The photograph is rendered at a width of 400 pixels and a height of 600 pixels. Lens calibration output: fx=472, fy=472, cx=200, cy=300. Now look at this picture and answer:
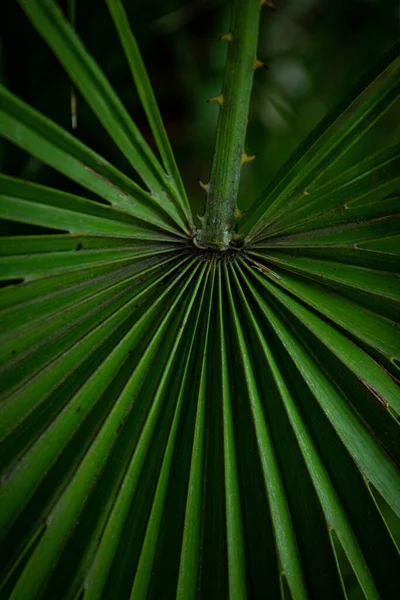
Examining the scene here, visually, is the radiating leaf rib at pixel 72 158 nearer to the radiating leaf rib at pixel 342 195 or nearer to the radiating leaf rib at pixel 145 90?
the radiating leaf rib at pixel 145 90

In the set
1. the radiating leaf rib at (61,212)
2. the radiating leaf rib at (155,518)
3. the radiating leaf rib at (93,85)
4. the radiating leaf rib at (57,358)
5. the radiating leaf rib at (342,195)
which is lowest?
the radiating leaf rib at (155,518)

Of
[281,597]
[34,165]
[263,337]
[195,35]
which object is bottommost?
[281,597]

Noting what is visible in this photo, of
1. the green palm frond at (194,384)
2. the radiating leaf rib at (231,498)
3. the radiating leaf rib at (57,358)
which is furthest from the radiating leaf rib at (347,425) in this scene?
the radiating leaf rib at (57,358)

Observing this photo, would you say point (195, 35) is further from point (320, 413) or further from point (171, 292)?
point (320, 413)

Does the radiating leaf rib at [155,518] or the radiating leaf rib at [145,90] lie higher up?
the radiating leaf rib at [145,90]

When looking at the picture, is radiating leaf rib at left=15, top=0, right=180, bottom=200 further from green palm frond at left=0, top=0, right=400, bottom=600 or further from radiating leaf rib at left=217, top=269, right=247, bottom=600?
radiating leaf rib at left=217, top=269, right=247, bottom=600

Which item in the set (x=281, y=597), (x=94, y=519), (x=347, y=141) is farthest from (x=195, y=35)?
(x=281, y=597)

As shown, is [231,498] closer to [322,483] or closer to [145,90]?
[322,483]
